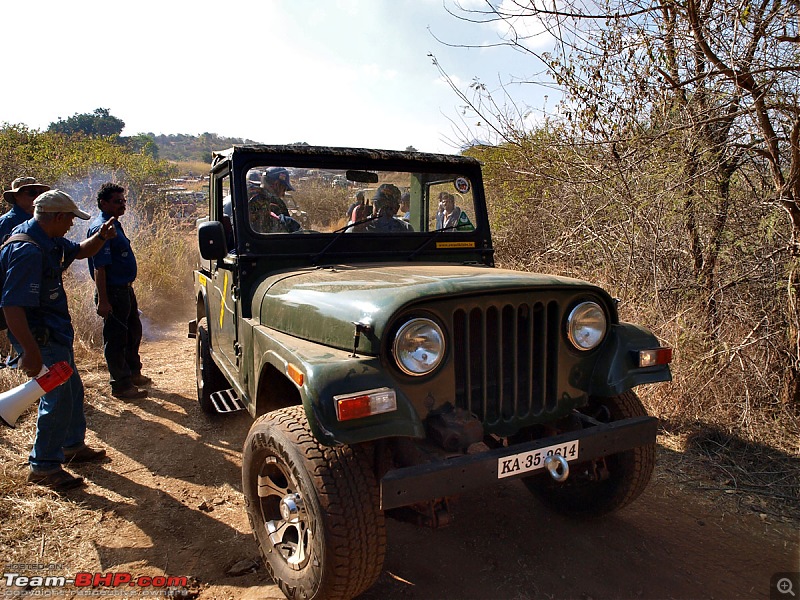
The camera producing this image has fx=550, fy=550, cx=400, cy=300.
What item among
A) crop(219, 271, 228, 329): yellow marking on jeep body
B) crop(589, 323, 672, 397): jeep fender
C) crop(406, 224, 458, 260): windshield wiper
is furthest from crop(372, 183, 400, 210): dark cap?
crop(589, 323, 672, 397): jeep fender

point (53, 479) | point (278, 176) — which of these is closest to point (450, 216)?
point (278, 176)

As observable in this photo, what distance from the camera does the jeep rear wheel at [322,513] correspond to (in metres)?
2.00

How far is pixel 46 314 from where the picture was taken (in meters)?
3.31

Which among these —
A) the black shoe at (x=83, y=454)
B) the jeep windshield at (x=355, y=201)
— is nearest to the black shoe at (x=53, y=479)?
the black shoe at (x=83, y=454)

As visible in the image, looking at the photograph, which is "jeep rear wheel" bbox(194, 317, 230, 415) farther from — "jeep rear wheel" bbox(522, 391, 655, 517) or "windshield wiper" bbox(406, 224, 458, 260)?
"jeep rear wheel" bbox(522, 391, 655, 517)

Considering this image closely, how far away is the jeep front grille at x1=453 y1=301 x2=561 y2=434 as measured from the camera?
2.39 meters

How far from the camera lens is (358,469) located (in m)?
2.08

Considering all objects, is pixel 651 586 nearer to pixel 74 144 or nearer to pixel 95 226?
pixel 95 226

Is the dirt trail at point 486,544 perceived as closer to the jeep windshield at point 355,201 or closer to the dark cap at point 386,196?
the jeep windshield at point 355,201

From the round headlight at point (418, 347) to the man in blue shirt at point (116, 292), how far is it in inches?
142

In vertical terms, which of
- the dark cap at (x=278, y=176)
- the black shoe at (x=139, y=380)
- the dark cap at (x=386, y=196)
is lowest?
the black shoe at (x=139, y=380)

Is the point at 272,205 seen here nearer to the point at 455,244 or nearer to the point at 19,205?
the point at 455,244

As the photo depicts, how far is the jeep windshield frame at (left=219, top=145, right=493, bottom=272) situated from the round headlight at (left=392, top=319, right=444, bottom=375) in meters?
1.28

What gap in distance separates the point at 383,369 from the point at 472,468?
1.65 ft
